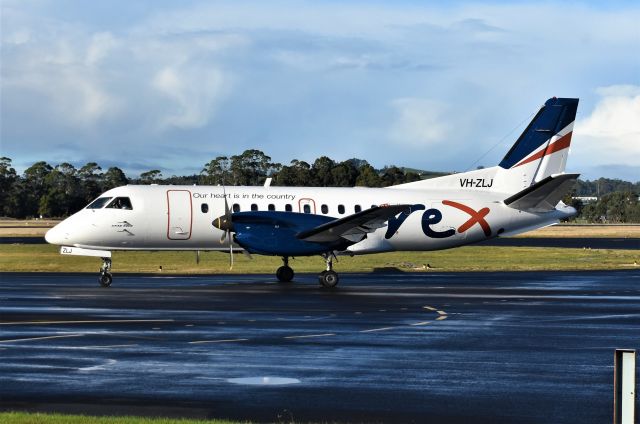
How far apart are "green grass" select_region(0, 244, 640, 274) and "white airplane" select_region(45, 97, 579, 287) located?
8.23 metres

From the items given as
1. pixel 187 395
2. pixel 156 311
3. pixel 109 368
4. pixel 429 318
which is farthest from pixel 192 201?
pixel 187 395

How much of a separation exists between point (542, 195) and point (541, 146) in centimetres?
Result: 383

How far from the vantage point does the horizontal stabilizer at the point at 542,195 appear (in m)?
37.3

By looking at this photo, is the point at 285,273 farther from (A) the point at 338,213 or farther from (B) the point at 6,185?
Answer: (B) the point at 6,185

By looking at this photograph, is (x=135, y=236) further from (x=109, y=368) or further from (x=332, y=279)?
(x=109, y=368)

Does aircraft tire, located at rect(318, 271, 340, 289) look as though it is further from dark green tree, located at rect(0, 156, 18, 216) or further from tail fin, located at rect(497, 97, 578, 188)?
dark green tree, located at rect(0, 156, 18, 216)

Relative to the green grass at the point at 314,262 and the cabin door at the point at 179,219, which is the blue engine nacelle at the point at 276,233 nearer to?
the cabin door at the point at 179,219

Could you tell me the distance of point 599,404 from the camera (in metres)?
13.2

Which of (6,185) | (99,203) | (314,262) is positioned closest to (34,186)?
(6,185)

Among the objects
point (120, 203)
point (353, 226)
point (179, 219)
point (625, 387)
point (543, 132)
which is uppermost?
point (543, 132)

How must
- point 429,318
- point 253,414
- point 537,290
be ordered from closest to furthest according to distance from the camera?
point 253,414
point 429,318
point 537,290

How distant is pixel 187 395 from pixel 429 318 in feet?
37.5

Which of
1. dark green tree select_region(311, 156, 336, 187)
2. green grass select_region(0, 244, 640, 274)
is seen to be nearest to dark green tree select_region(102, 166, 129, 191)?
dark green tree select_region(311, 156, 336, 187)

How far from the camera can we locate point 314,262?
5216 centimetres
